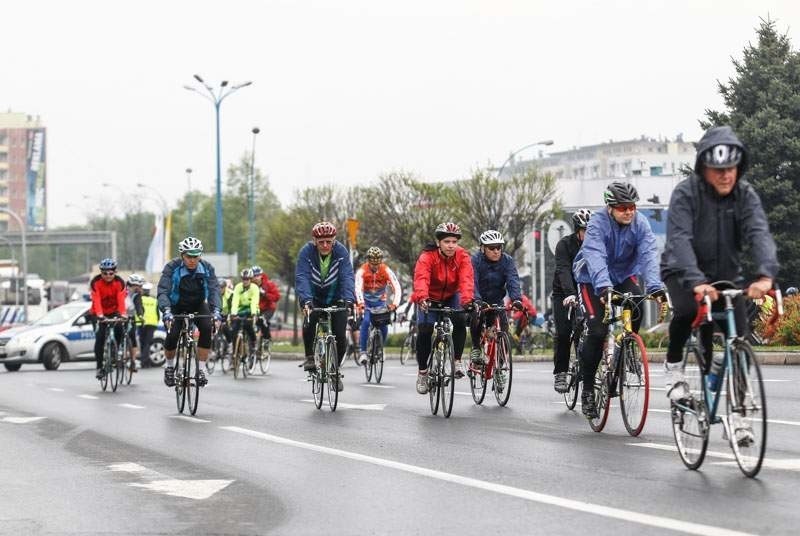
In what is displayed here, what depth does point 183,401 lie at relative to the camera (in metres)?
15.7

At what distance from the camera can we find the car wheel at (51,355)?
112 feet

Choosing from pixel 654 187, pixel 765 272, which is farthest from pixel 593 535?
pixel 654 187

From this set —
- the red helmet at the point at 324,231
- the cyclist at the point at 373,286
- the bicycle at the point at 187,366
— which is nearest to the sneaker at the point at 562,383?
the red helmet at the point at 324,231

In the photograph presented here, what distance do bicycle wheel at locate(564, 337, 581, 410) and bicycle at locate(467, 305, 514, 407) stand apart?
67cm

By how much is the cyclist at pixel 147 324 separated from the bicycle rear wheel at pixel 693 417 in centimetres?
2266

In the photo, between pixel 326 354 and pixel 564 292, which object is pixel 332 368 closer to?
pixel 326 354

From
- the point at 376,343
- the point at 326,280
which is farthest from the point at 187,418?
the point at 376,343

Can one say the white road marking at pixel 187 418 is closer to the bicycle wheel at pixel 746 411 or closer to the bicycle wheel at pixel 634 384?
the bicycle wheel at pixel 634 384

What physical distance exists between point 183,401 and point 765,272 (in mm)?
8607

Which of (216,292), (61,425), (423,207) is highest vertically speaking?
(423,207)

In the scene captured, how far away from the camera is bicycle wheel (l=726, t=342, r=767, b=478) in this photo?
8117mm

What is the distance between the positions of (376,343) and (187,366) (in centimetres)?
656

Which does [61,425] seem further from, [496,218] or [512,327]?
[496,218]

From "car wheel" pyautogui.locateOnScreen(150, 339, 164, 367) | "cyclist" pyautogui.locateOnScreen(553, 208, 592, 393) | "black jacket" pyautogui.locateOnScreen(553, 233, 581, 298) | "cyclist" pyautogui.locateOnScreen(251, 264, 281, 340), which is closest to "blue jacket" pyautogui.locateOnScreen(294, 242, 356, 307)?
"cyclist" pyautogui.locateOnScreen(553, 208, 592, 393)
